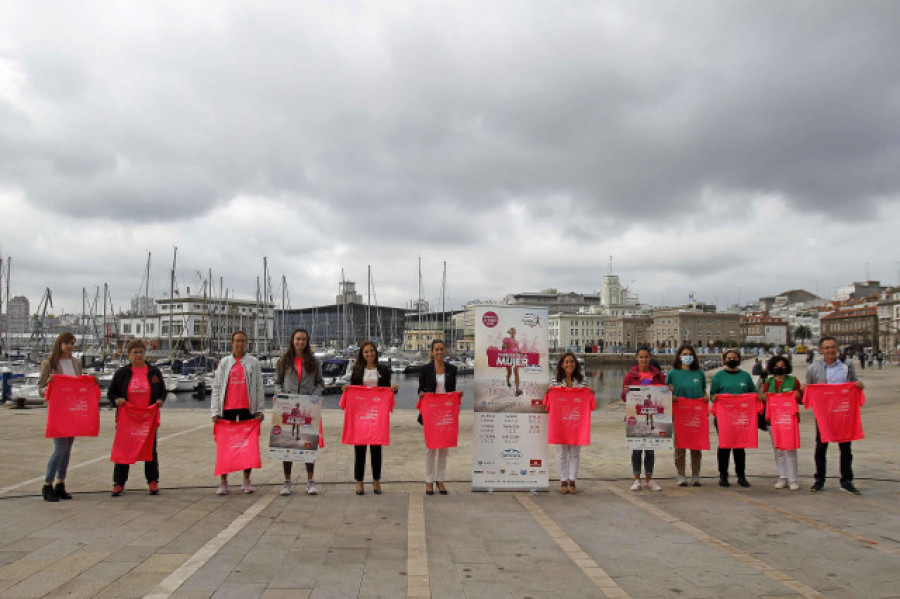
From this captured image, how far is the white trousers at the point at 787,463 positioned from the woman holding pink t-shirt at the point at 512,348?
148 inches

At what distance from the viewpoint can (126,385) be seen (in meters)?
8.14

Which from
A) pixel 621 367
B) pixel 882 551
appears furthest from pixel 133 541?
pixel 621 367

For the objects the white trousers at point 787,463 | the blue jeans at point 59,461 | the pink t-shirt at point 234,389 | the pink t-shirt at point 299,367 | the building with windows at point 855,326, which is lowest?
the white trousers at point 787,463

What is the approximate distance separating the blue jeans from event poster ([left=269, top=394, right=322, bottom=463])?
2423mm

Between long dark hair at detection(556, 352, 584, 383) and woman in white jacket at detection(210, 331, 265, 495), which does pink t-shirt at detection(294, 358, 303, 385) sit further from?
long dark hair at detection(556, 352, 584, 383)

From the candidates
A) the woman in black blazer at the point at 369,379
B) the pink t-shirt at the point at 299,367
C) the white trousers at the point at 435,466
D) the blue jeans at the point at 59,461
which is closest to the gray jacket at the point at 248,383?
the pink t-shirt at the point at 299,367

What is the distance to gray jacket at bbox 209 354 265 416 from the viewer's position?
26.6 ft

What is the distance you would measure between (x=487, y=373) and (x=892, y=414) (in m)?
17.3

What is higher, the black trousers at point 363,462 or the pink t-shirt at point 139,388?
the pink t-shirt at point 139,388

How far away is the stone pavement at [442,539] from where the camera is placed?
4.82 metres

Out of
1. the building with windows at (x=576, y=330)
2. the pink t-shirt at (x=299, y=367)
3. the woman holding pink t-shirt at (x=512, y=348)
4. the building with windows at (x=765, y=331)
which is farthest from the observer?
the building with windows at (x=576, y=330)

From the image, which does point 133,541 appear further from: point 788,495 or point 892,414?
point 892,414

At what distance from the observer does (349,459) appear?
11008 millimetres

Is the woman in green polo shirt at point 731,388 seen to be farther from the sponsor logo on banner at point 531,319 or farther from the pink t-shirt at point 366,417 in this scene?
the pink t-shirt at point 366,417
